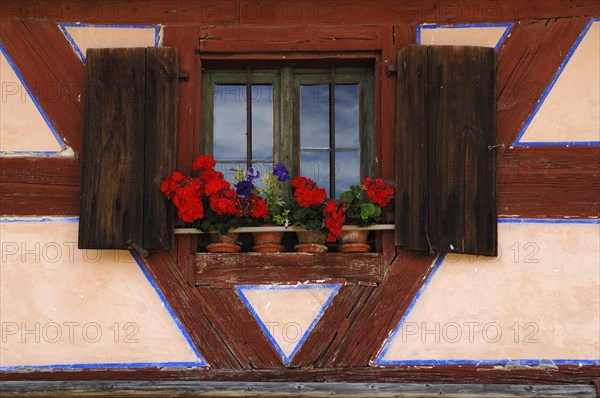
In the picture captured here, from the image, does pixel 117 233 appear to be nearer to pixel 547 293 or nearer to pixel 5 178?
pixel 5 178

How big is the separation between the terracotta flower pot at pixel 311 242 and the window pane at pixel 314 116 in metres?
0.64

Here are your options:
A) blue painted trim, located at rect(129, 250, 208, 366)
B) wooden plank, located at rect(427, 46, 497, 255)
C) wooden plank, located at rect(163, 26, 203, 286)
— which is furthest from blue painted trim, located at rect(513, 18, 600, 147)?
blue painted trim, located at rect(129, 250, 208, 366)

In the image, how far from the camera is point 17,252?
240 inches

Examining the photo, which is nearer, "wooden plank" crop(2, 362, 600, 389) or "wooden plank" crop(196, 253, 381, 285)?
"wooden plank" crop(2, 362, 600, 389)

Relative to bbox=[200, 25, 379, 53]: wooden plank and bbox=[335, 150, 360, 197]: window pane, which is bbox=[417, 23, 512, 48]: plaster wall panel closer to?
bbox=[200, 25, 379, 53]: wooden plank

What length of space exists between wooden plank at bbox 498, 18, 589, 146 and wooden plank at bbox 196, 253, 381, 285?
111 cm

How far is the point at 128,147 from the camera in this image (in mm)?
6074

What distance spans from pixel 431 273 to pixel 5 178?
2581 mm

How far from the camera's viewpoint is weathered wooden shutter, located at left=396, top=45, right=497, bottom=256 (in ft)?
19.5

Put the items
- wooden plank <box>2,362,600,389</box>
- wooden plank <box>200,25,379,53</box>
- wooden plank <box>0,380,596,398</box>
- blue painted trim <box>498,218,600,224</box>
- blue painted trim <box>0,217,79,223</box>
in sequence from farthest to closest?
wooden plank <box>200,25,379,53</box> < blue painted trim <box>0,217,79,223</box> < blue painted trim <box>498,218,600,224</box> < wooden plank <box>2,362,600,389</box> < wooden plank <box>0,380,596,398</box>

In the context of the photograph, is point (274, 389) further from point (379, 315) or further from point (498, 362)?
point (498, 362)

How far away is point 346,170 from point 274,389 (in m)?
1.44

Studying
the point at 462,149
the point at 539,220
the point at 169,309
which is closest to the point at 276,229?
the point at 169,309

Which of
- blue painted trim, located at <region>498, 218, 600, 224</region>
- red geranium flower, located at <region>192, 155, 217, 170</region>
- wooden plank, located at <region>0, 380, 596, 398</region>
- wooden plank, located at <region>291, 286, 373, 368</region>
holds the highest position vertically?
red geranium flower, located at <region>192, 155, 217, 170</region>
